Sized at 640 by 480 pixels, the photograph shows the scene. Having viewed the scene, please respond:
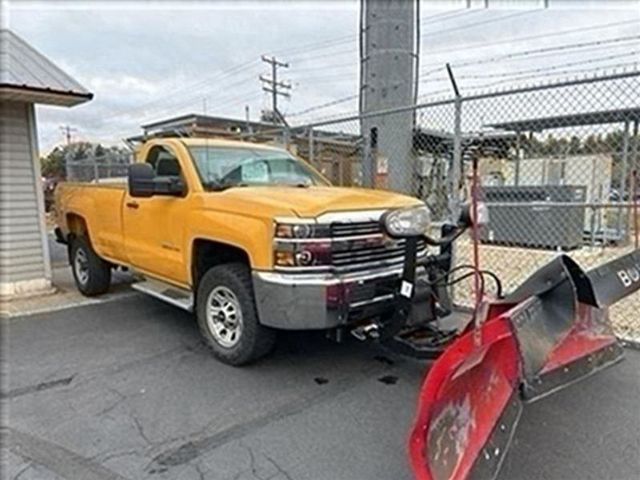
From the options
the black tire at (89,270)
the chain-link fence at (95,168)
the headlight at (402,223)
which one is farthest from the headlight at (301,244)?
the chain-link fence at (95,168)

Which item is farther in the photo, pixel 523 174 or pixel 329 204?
pixel 523 174

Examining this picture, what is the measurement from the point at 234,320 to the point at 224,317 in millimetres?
138

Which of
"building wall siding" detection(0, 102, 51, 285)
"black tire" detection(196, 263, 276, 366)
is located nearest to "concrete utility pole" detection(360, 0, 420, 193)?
"black tire" detection(196, 263, 276, 366)

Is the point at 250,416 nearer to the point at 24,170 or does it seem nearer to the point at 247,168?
the point at 247,168

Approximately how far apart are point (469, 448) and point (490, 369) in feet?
1.37

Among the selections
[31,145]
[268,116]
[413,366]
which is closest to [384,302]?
[413,366]

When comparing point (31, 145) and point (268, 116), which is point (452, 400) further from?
point (268, 116)

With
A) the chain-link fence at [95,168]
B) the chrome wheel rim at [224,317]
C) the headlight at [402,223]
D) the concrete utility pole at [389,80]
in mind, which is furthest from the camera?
the chain-link fence at [95,168]

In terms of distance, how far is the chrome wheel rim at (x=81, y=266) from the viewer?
22.9 feet

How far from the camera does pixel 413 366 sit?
452cm

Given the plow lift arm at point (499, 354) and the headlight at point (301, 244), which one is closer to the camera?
the plow lift arm at point (499, 354)

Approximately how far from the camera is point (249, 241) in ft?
13.1

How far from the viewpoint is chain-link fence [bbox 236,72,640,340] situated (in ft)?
18.7

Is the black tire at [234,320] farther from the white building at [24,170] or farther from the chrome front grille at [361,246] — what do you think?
the white building at [24,170]
